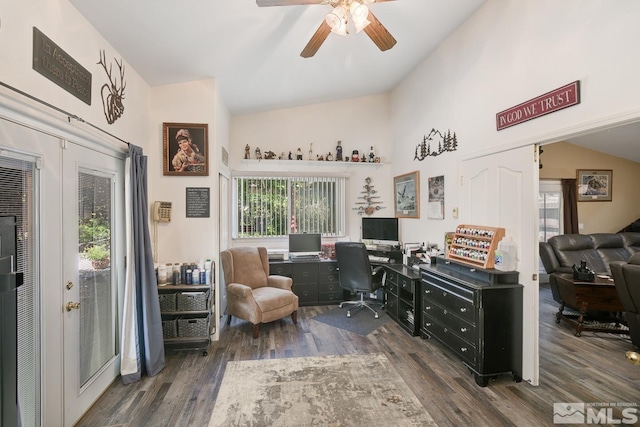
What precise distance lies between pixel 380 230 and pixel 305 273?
53.9 inches

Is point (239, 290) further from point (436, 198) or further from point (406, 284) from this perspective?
point (436, 198)

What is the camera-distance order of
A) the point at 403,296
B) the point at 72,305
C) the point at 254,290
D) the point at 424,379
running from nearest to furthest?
the point at 72,305 < the point at 424,379 < the point at 403,296 < the point at 254,290

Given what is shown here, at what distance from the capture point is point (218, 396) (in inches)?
94.7

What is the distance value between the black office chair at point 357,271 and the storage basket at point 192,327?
1884mm

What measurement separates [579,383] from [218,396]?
3.01 metres

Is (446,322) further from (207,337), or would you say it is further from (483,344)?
(207,337)

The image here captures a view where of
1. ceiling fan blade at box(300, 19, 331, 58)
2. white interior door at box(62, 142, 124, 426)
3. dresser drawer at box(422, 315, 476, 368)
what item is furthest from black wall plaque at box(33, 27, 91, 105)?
dresser drawer at box(422, 315, 476, 368)

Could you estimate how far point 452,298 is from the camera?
2850 millimetres

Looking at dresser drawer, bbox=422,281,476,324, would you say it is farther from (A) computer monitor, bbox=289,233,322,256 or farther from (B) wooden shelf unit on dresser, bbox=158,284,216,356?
(B) wooden shelf unit on dresser, bbox=158,284,216,356

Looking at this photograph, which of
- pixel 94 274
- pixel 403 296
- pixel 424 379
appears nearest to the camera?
pixel 94 274

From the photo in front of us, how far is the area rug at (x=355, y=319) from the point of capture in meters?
3.78

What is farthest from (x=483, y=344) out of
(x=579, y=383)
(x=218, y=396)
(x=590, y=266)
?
(x=590, y=266)

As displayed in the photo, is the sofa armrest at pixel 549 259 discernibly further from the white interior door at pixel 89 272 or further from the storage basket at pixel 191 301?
the white interior door at pixel 89 272

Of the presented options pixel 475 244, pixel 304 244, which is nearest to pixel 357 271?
pixel 304 244
